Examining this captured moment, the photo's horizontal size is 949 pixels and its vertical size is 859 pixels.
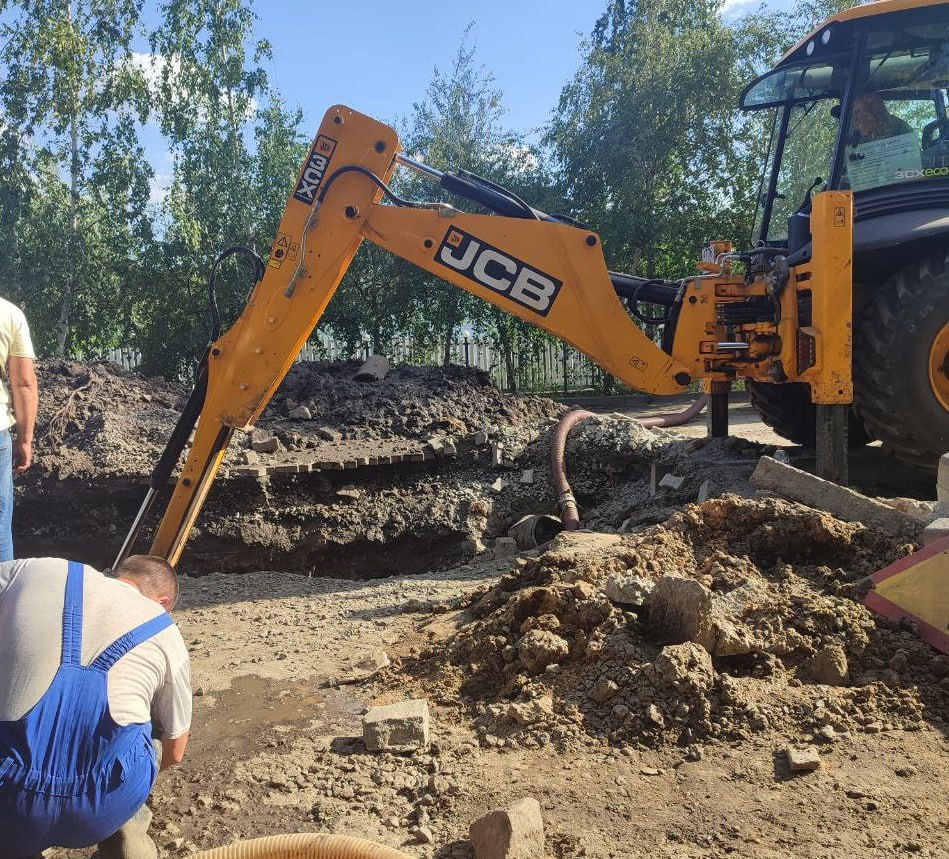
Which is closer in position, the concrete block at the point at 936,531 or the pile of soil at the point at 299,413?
the concrete block at the point at 936,531

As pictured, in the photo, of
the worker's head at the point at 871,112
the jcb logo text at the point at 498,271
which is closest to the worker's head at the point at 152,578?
the jcb logo text at the point at 498,271

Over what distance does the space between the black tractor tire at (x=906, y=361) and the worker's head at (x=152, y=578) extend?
→ 174 inches

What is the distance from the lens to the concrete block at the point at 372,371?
9398 mm

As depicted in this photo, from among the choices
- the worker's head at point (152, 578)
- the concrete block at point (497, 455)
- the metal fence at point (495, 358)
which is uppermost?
the metal fence at point (495, 358)

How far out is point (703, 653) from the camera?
3004 mm

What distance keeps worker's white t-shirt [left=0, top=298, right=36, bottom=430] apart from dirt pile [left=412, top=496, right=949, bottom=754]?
2532 mm

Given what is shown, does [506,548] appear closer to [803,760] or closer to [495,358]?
[803,760]

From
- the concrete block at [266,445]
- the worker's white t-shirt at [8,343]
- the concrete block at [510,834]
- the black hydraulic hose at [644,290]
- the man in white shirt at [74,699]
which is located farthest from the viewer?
the concrete block at [266,445]

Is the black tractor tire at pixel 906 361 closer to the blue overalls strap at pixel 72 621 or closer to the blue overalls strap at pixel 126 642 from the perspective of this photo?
the blue overalls strap at pixel 126 642

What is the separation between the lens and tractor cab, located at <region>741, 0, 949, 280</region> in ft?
16.9

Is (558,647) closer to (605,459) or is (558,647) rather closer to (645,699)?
(645,699)

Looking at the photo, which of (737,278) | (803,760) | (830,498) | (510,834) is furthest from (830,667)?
(737,278)

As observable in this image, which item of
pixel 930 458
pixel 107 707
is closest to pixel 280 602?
pixel 107 707

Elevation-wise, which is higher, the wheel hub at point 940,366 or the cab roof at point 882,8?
the cab roof at point 882,8
